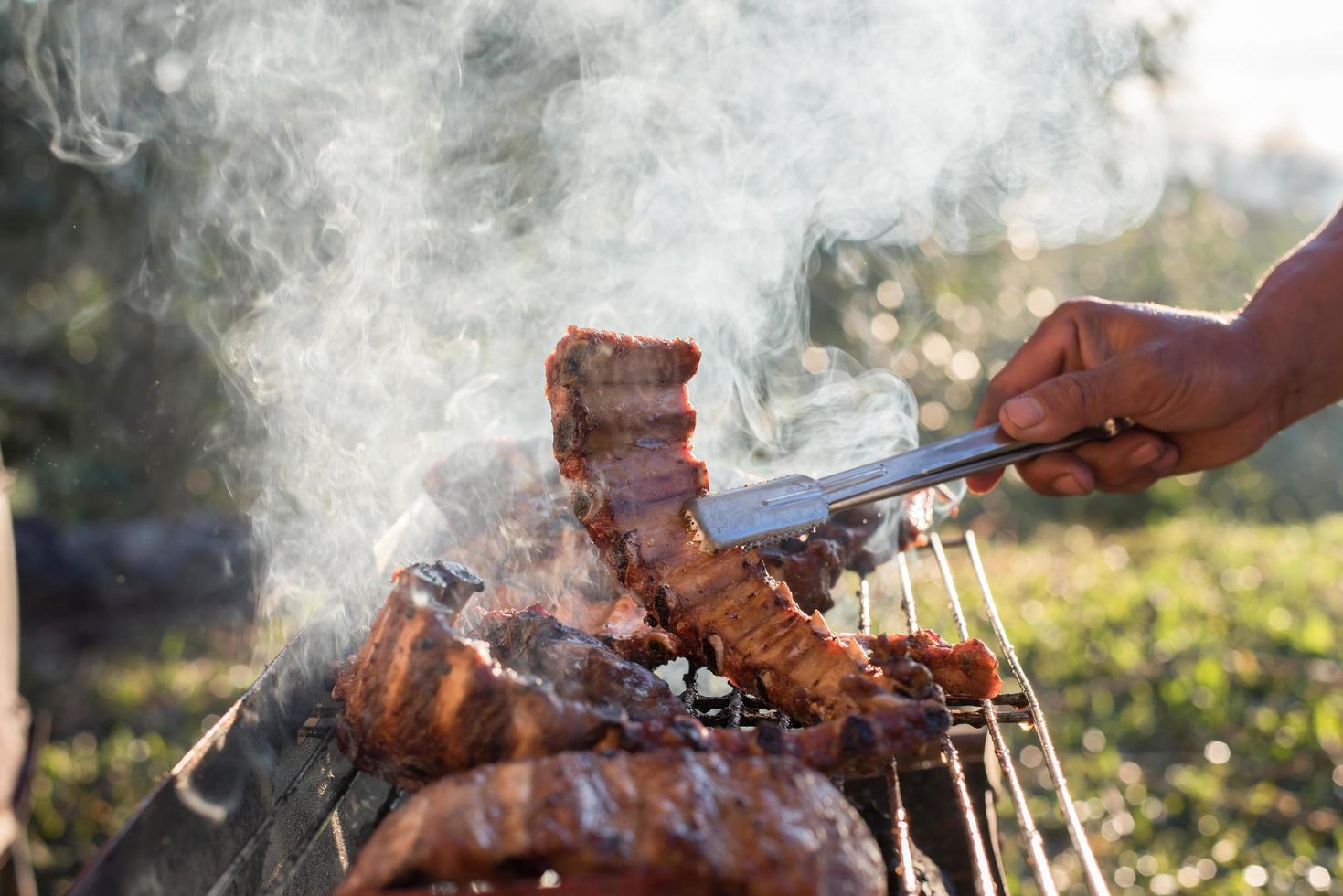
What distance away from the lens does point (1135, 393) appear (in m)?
3.74

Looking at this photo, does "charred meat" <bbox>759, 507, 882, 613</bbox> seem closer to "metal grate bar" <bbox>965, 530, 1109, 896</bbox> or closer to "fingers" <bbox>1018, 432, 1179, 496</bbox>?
"metal grate bar" <bbox>965, 530, 1109, 896</bbox>

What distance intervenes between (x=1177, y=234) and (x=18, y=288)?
15.1m

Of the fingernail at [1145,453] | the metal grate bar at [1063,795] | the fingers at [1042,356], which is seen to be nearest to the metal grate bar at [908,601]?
the metal grate bar at [1063,795]

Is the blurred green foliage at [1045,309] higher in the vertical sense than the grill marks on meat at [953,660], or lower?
higher

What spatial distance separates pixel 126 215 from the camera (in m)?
7.12

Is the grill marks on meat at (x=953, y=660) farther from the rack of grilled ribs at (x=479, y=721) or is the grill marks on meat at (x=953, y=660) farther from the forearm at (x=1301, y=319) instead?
the forearm at (x=1301, y=319)

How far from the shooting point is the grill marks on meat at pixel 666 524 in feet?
8.90

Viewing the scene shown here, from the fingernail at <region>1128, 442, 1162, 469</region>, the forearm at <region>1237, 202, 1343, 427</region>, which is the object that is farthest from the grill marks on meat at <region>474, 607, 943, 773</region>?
the forearm at <region>1237, 202, 1343, 427</region>

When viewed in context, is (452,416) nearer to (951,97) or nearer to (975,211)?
(951,97)

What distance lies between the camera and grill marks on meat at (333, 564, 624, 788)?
221 centimetres

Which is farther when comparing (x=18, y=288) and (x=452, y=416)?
(x=18, y=288)

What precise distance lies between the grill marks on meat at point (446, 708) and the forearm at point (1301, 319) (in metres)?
3.37

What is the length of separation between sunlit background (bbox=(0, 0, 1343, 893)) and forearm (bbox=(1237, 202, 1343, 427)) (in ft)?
7.40

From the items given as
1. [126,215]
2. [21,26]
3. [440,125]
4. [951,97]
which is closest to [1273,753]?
[951,97]
